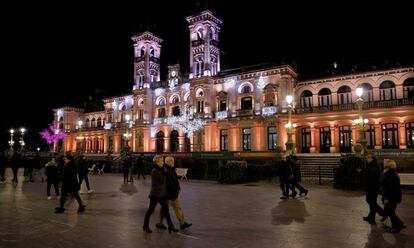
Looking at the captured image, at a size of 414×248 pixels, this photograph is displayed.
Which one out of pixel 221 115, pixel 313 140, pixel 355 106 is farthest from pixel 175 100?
pixel 355 106

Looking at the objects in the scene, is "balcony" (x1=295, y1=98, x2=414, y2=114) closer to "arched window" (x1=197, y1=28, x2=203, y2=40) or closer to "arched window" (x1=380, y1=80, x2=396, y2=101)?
"arched window" (x1=380, y1=80, x2=396, y2=101)

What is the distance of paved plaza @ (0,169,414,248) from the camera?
23.6 ft

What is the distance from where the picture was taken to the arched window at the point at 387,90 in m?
36.1

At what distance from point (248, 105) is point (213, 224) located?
34666mm

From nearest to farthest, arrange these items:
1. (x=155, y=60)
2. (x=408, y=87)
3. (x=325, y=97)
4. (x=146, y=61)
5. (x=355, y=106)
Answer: (x=408, y=87)
(x=355, y=106)
(x=325, y=97)
(x=146, y=61)
(x=155, y=60)

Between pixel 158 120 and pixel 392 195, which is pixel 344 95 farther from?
pixel 392 195

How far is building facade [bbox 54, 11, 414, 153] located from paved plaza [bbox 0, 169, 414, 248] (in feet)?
79.8

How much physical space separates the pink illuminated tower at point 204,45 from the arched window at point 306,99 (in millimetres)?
12301

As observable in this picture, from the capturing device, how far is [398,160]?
71.8ft

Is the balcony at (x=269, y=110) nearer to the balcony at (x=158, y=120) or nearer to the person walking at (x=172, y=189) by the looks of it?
the balcony at (x=158, y=120)

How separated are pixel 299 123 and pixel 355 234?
32.6 m

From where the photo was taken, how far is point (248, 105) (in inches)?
1684

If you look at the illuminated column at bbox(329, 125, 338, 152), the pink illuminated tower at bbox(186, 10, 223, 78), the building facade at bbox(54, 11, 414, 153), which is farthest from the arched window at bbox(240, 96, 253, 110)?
the illuminated column at bbox(329, 125, 338, 152)

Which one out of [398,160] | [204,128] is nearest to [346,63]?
[204,128]
